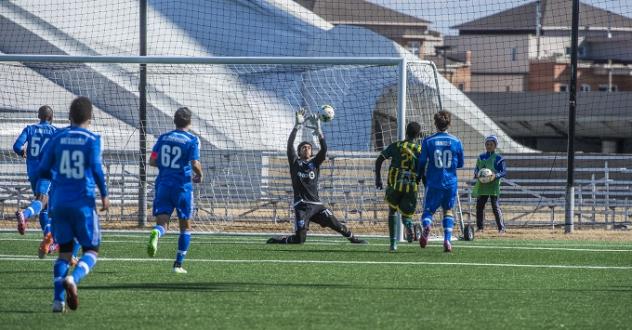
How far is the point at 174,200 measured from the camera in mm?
12391

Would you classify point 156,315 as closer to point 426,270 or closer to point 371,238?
point 426,270

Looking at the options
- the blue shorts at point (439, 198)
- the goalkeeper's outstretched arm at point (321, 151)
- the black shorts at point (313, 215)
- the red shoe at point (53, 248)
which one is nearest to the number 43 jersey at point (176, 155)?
the red shoe at point (53, 248)

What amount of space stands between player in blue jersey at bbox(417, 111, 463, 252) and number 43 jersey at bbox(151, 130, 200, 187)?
13.6 feet

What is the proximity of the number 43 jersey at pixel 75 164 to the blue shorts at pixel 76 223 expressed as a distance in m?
0.06

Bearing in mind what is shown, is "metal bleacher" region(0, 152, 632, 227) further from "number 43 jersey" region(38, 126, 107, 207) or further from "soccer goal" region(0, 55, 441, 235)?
"number 43 jersey" region(38, 126, 107, 207)

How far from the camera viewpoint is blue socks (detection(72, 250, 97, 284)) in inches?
361

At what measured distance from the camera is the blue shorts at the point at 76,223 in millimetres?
9211

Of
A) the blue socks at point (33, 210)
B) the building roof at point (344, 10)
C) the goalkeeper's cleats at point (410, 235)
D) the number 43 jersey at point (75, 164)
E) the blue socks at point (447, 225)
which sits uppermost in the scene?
the building roof at point (344, 10)

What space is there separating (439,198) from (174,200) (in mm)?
4519

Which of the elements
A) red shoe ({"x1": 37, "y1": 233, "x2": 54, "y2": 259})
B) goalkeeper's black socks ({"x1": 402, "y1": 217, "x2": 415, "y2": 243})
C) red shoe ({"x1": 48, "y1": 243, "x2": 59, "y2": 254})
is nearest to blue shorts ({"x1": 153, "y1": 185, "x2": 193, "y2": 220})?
red shoe ({"x1": 37, "y1": 233, "x2": 54, "y2": 259})

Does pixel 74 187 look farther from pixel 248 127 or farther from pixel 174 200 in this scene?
pixel 248 127

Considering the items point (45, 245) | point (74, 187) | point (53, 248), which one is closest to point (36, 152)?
point (53, 248)

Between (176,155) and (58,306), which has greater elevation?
(176,155)

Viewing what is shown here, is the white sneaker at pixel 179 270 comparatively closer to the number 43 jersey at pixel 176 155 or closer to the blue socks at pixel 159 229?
the blue socks at pixel 159 229
